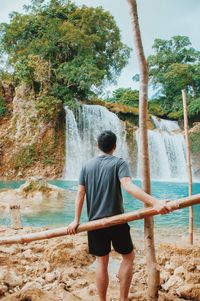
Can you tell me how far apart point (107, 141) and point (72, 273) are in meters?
2.26

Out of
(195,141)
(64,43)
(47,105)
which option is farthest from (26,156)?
(195,141)

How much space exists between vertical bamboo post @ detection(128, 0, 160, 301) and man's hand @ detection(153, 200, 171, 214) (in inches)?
18.9

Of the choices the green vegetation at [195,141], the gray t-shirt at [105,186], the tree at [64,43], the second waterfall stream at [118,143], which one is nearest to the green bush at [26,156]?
the second waterfall stream at [118,143]

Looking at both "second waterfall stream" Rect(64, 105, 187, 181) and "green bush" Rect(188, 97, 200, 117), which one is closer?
"second waterfall stream" Rect(64, 105, 187, 181)

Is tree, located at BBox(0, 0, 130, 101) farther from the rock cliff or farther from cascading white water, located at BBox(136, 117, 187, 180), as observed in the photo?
cascading white water, located at BBox(136, 117, 187, 180)

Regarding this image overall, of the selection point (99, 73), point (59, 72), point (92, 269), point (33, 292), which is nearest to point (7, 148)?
point (59, 72)

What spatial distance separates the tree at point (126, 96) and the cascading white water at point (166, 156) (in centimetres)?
775

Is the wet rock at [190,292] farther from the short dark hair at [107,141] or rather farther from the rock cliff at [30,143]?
the rock cliff at [30,143]

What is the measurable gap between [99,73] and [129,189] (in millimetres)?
18757

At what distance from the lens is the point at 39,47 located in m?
21.9

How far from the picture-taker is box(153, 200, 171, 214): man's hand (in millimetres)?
2373

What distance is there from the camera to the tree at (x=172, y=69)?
89.5ft

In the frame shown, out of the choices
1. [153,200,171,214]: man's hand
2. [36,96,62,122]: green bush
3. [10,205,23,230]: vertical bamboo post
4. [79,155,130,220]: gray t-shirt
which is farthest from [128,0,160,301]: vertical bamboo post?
[36,96,62,122]: green bush

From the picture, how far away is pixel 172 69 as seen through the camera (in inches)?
1061
